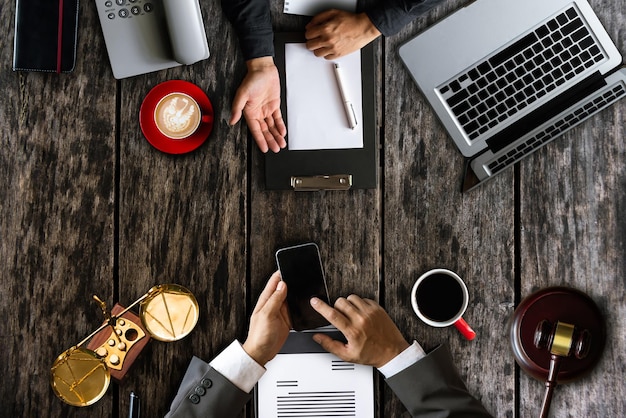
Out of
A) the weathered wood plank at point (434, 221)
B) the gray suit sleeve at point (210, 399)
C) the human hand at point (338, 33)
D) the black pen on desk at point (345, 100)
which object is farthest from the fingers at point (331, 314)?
the human hand at point (338, 33)

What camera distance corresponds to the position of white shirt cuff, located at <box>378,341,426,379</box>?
46.6 inches

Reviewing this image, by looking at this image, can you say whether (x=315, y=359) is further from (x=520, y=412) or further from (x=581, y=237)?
(x=581, y=237)

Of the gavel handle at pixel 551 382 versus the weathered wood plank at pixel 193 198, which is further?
the weathered wood plank at pixel 193 198

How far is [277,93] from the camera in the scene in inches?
47.7

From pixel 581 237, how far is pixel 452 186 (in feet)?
0.88

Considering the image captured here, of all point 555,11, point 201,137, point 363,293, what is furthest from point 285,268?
point 555,11

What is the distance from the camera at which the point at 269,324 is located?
118 centimetres

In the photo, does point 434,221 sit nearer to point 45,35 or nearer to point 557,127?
point 557,127

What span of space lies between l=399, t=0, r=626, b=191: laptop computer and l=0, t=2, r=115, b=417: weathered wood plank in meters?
0.65

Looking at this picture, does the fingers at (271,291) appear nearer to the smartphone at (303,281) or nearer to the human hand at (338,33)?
the smartphone at (303,281)

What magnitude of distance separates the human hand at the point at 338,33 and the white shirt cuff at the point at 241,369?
23.2 inches

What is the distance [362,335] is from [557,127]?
54cm

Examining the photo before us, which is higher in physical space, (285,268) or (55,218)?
(55,218)

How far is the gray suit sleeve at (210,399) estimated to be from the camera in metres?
1.17
